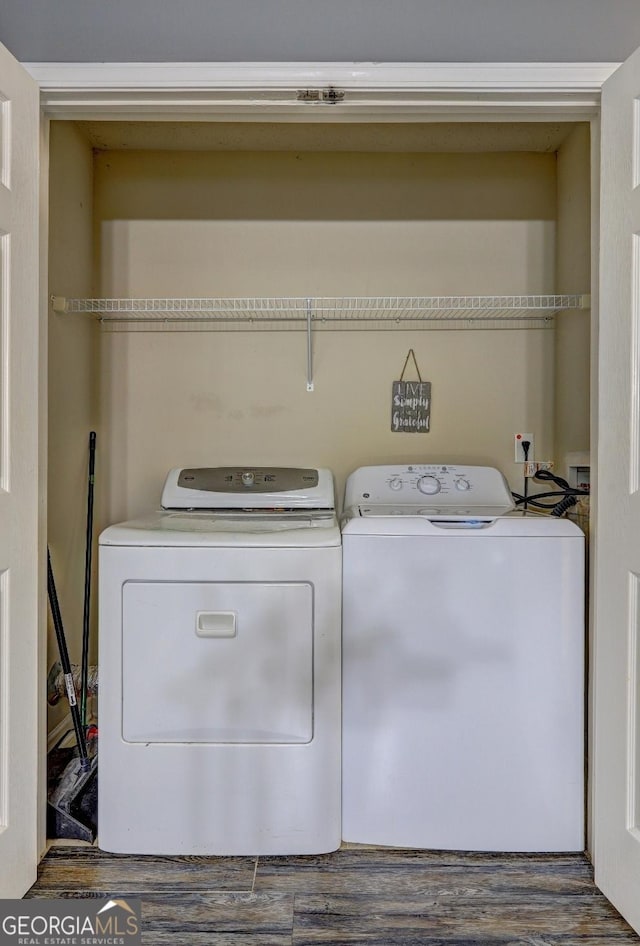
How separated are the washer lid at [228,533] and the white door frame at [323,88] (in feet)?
3.56

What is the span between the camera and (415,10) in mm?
1466

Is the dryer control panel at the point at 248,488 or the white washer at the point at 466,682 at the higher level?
the dryer control panel at the point at 248,488

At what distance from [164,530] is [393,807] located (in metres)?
0.97

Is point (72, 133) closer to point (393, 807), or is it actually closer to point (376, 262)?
point (376, 262)

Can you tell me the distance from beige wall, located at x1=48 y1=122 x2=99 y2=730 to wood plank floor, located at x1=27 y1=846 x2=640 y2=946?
2.42 ft

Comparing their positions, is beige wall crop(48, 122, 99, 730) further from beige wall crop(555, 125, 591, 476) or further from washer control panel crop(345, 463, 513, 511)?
beige wall crop(555, 125, 591, 476)

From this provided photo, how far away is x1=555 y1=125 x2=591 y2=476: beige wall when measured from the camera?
2.08 meters

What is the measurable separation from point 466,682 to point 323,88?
1.54m

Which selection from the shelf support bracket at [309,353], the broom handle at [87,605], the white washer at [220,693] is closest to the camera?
the white washer at [220,693]

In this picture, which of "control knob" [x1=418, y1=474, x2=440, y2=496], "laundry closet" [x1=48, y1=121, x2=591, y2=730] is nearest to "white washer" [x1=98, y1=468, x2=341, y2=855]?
"control knob" [x1=418, y1=474, x2=440, y2=496]

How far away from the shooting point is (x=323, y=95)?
1491 millimetres

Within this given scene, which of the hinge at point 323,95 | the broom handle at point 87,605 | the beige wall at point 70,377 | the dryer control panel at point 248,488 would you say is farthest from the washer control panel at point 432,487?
the hinge at point 323,95

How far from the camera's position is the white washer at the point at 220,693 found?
1.60 meters

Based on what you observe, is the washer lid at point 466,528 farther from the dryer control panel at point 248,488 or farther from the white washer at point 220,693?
the dryer control panel at point 248,488
